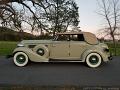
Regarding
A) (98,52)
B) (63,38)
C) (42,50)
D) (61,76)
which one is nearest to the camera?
(61,76)

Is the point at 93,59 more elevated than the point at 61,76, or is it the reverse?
the point at 93,59

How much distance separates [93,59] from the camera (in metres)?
12.2

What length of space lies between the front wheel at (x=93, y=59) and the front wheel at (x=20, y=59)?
257cm

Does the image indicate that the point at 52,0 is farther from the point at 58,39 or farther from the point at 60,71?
the point at 60,71

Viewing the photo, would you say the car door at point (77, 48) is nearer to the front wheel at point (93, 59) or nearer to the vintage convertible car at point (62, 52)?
the vintage convertible car at point (62, 52)

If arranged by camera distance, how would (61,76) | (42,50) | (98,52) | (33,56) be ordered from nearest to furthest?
(61,76) < (98,52) < (33,56) < (42,50)

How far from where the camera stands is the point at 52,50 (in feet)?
41.0

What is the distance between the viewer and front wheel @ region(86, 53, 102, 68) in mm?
12195

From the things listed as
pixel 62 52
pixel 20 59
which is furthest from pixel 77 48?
pixel 20 59

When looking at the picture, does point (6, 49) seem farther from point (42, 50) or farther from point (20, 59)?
point (42, 50)

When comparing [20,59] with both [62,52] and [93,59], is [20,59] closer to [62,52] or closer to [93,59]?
[62,52]

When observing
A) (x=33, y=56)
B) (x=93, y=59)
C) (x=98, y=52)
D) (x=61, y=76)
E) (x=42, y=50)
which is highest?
(x=42, y=50)

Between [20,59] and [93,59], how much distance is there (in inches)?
119

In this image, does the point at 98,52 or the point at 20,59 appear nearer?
the point at 98,52
